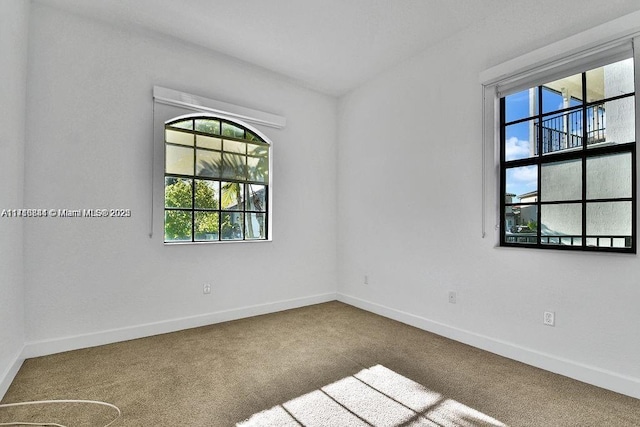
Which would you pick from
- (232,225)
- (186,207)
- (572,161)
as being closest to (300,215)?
(232,225)

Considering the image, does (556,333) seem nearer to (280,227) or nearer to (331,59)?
(280,227)

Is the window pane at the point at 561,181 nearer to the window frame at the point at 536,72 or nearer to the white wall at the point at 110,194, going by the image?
→ the window frame at the point at 536,72

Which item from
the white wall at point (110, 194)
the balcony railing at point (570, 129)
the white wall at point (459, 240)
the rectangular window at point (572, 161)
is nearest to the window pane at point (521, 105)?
the rectangular window at point (572, 161)

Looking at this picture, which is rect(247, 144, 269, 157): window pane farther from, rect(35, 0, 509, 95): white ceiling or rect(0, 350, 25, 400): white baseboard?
rect(0, 350, 25, 400): white baseboard

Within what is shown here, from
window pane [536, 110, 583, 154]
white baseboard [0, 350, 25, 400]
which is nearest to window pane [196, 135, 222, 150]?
white baseboard [0, 350, 25, 400]

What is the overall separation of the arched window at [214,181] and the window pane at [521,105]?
106 inches

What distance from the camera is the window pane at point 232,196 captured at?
3.70m

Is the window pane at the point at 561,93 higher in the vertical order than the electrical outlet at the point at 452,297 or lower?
higher

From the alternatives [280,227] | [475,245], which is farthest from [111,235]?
[475,245]

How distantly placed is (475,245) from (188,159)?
10.2 feet

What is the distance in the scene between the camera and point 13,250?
2.33 m

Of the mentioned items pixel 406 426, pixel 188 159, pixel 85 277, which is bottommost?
pixel 406 426

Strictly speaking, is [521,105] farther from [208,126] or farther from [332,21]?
[208,126]

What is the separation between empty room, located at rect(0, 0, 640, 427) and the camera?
2107mm
